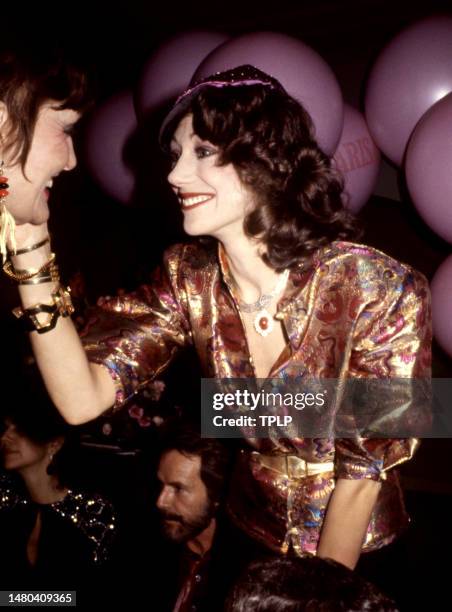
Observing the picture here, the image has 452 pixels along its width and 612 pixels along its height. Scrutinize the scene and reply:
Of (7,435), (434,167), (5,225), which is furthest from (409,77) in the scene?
(7,435)

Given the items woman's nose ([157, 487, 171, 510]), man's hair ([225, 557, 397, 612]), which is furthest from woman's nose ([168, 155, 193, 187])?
woman's nose ([157, 487, 171, 510])

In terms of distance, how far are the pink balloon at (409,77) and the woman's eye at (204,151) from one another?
4.42 feet

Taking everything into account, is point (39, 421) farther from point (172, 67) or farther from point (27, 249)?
point (27, 249)

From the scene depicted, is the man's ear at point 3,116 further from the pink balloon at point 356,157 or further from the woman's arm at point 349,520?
the pink balloon at point 356,157

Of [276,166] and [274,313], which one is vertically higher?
[276,166]

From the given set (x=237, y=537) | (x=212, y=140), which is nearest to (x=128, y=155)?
(x=212, y=140)

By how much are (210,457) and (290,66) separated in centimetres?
135

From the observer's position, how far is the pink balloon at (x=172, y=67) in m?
2.32

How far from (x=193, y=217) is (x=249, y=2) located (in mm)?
2732

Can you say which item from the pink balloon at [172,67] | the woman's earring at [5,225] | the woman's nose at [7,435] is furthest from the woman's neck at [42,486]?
the woman's earring at [5,225]

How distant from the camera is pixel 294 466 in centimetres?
141

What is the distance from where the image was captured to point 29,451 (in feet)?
8.42

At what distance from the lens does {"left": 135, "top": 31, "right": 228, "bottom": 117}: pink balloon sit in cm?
232

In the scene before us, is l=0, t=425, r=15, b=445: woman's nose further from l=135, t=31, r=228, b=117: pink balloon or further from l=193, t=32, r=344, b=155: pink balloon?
l=193, t=32, r=344, b=155: pink balloon
